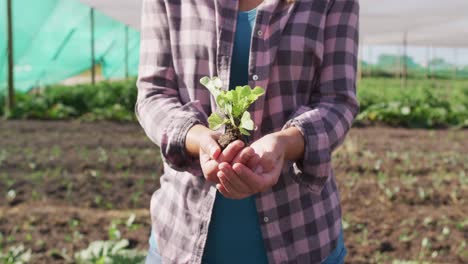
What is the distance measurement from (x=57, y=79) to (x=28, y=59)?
1.59m

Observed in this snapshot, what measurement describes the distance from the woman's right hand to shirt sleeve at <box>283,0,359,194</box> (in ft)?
0.69

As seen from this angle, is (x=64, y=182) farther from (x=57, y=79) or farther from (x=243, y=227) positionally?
(x=57, y=79)

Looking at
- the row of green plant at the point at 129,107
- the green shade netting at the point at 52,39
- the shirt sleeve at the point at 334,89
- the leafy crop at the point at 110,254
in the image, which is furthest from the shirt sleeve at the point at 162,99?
the green shade netting at the point at 52,39

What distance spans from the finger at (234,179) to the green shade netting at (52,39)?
9.69m

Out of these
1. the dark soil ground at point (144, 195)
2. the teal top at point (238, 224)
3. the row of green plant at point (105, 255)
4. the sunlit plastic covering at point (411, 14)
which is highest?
the sunlit plastic covering at point (411, 14)

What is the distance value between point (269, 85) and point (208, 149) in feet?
0.93

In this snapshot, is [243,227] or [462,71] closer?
[243,227]

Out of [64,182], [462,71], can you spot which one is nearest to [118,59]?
[64,182]

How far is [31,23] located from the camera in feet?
34.4

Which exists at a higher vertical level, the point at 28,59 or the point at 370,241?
the point at 28,59

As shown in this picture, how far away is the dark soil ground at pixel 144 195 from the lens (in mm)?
3656

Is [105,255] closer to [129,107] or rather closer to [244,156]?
[244,156]

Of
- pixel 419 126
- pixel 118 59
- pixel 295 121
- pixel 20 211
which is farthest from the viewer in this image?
pixel 118 59

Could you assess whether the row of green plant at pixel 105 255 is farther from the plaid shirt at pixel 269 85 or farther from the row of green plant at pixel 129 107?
the row of green plant at pixel 129 107
